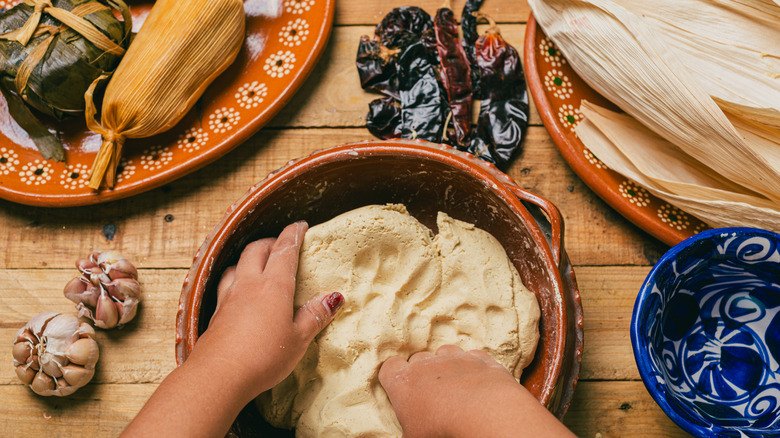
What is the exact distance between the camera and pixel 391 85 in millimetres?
1166

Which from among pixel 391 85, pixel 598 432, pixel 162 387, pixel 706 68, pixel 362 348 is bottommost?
pixel 598 432

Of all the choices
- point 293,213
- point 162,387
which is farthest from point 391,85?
point 162,387

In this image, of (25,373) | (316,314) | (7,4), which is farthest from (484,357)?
(7,4)

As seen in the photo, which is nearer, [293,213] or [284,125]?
[293,213]

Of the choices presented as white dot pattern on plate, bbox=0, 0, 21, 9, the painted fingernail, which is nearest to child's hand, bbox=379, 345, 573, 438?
the painted fingernail

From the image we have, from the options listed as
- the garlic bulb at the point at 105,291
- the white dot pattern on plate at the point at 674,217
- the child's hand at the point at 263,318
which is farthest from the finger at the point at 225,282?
the white dot pattern on plate at the point at 674,217

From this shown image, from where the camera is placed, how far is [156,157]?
1100 mm

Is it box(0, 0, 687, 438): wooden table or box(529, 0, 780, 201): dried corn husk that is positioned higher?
box(529, 0, 780, 201): dried corn husk

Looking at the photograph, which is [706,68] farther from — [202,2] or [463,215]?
[202,2]

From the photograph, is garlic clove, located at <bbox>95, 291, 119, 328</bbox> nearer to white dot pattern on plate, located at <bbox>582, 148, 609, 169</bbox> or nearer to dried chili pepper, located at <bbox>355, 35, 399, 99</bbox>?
dried chili pepper, located at <bbox>355, 35, 399, 99</bbox>

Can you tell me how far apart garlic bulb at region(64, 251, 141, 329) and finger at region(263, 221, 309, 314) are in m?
0.34

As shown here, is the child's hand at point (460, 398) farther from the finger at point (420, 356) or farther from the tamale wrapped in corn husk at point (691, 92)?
the tamale wrapped in corn husk at point (691, 92)

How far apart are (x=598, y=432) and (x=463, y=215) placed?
52 cm

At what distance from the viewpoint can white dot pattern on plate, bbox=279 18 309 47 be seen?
44.5 inches
